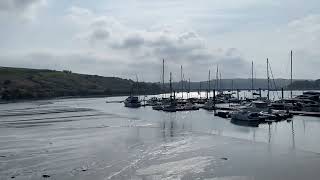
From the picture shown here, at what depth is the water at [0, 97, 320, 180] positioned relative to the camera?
29.7 meters

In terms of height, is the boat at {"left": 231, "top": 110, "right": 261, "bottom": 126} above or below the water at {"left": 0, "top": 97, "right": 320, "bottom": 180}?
above

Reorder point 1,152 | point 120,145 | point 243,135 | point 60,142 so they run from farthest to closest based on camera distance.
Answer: point 243,135
point 60,142
point 120,145
point 1,152

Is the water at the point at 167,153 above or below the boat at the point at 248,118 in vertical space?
below

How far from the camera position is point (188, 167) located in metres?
31.3

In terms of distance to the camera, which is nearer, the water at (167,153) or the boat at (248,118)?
the water at (167,153)

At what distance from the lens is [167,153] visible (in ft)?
124

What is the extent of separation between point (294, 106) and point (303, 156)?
45.7 m

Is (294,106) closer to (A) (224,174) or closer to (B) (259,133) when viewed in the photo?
(B) (259,133)

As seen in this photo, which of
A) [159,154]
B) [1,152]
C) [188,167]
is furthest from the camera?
[1,152]

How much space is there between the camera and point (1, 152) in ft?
133

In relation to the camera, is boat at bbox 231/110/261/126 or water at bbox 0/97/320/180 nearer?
water at bbox 0/97/320/180

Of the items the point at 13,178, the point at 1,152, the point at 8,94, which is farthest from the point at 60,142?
the point at 8,94

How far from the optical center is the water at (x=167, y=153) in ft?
97.3

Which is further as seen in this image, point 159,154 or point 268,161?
point 159,154
